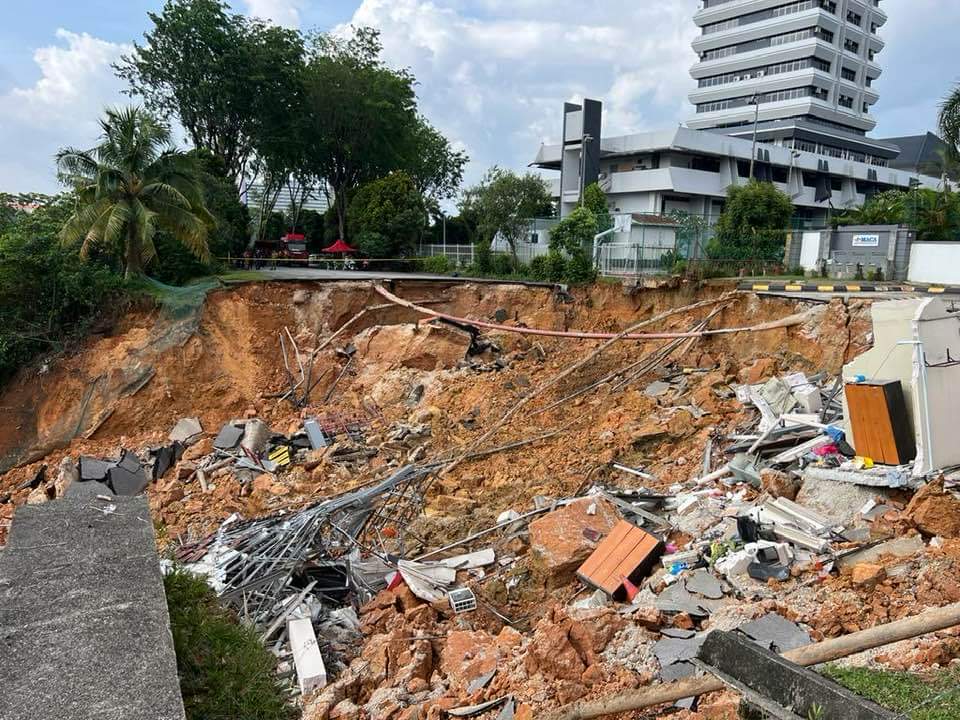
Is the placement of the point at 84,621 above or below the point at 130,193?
below

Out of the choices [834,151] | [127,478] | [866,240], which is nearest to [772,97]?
[834,151]

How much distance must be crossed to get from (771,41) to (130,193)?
5691cm

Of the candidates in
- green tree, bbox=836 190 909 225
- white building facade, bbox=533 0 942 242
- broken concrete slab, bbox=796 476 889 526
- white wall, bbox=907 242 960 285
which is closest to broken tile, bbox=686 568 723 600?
broken concrete slab, bbox=796 476 889 526

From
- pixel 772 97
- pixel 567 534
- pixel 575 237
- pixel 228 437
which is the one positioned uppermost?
pixel 772 97

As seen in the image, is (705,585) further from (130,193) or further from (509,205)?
(509,205)

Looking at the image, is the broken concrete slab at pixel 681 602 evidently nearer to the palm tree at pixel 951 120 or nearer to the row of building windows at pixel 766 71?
the palm tree at pixel 951 120

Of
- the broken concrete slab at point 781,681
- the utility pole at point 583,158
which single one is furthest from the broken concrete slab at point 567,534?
the utility pole at point 583,158

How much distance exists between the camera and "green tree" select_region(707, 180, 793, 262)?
2184 cm

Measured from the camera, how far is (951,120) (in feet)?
57.2

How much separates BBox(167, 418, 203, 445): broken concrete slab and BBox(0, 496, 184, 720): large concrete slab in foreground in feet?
29.7

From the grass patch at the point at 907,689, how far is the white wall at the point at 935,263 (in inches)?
656

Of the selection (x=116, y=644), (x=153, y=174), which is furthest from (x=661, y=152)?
(x=116, y=644)

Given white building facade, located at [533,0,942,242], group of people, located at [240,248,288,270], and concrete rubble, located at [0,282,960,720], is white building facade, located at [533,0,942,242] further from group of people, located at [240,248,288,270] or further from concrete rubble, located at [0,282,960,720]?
concrete rubble, located at [0,282,960,720]

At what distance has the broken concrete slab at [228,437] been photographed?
1316 centimetres
